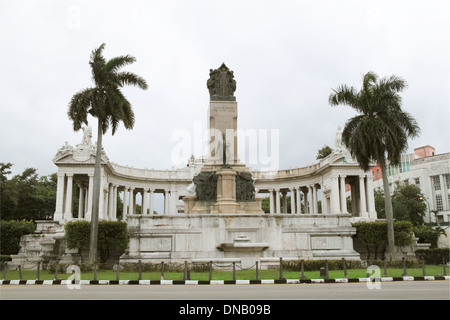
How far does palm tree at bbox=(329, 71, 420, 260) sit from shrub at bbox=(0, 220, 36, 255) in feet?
103

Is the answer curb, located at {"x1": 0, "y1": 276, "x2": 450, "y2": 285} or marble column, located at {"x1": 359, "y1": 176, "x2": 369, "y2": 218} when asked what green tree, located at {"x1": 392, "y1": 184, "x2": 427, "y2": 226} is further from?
curb, located at {"x1": 0, "y1": 276, "x2": 450, "y2": 285}

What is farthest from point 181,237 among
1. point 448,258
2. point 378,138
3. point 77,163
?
point 77,163

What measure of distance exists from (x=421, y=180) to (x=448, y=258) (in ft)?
211

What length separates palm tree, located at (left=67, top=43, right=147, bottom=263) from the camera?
29.7 metres

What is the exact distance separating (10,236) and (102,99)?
778 inches

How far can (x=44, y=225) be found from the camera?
46656 millimetres

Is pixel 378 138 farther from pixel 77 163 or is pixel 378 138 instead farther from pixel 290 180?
pixel 77 163

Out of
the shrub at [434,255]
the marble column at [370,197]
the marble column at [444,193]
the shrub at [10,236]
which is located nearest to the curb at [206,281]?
the shrub at [434,255]

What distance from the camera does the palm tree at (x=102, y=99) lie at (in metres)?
29.7

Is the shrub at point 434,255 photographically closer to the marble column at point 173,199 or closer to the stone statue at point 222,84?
the stone statue at point 222,84

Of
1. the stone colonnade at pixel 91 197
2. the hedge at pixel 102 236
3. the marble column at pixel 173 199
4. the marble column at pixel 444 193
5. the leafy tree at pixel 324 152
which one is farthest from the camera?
the marble column at pixel 444 193

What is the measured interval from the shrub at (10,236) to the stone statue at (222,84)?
2318 centimetres

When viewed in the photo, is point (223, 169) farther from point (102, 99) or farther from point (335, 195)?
point (335, 195)
